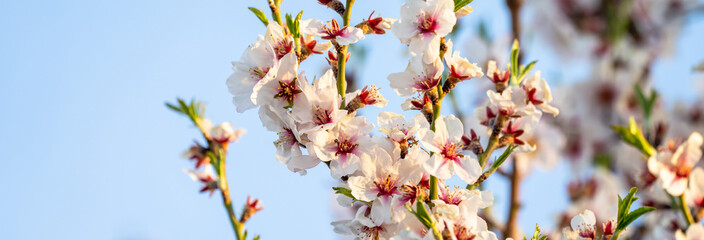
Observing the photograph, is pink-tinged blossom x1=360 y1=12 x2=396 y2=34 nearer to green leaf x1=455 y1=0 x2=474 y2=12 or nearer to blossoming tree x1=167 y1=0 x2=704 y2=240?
blossoming tree x1=167 y1=0 x2=704 y2=240

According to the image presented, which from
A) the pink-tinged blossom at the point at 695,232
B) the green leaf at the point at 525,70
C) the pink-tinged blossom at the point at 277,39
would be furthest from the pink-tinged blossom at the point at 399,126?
the pink-tinged blossom at the point at 695,232

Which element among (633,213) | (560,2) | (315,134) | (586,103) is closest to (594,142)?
(586,103)

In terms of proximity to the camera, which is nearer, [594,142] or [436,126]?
[436,126]

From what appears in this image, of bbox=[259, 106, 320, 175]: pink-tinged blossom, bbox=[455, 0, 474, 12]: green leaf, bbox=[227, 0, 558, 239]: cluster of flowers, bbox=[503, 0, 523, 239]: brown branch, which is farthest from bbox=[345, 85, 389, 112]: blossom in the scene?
bbox=[503, 0, 523, 239]: brown branch

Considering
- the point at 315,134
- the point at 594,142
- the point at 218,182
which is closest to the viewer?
the point at 315,134

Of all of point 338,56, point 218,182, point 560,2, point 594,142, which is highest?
point 338,56

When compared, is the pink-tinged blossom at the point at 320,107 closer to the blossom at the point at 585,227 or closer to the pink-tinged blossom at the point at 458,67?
the pink-tinged blossom at the point at 458,67

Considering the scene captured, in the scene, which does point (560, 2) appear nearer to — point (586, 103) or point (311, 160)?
point (586, 103)
